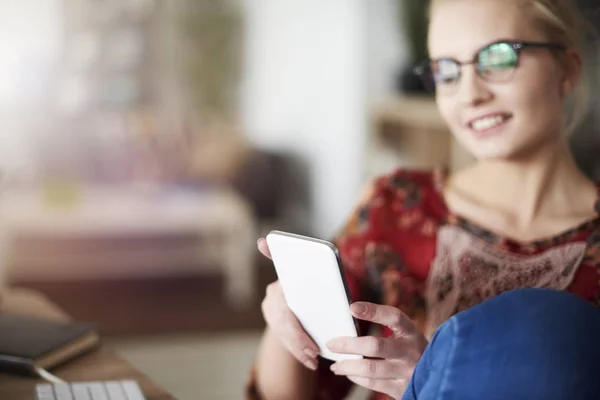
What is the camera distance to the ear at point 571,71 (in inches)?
50.9

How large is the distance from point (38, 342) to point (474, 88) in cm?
76

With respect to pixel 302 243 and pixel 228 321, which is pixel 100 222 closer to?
pixel 228 321

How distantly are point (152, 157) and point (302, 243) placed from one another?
5091mm

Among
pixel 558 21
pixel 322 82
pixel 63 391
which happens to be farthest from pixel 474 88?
pixel 322 82

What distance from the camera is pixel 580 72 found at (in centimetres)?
133

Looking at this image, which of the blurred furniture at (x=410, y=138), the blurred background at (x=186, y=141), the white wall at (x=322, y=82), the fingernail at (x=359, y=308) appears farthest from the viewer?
the white wall at (x=322, y=82)

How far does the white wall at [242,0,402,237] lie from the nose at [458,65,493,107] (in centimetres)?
333

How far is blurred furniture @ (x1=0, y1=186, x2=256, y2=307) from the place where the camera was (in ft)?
15.0

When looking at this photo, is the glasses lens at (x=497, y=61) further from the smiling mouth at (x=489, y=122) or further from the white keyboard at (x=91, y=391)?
the white keyboard at (x=91, y=391)

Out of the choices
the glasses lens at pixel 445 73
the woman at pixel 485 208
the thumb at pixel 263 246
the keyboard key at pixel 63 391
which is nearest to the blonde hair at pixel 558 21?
the woman at pixel 485 208

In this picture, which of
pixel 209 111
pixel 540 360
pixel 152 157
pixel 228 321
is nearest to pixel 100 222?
pixel 228 321

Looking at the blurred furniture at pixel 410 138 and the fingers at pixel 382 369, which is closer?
the fingers at pixel 382 369

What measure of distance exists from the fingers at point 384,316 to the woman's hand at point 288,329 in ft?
0.51

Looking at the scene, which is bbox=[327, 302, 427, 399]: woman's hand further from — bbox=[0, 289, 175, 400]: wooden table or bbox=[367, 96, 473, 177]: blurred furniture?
bbox=[367, 96, 473, 177]: blurred furniture
